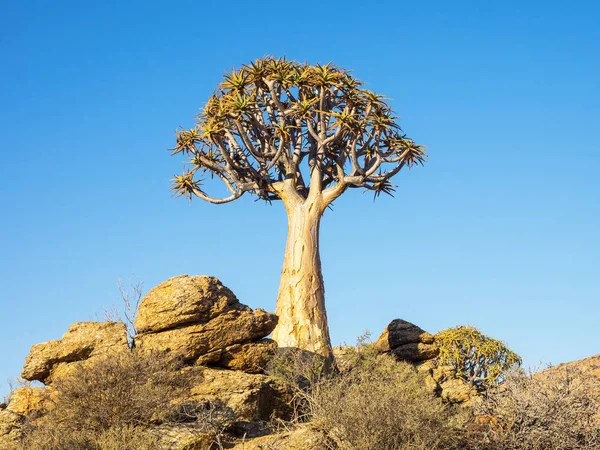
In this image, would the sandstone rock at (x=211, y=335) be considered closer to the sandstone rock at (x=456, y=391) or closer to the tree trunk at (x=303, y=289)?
the tree trunk at (x=303, y=289)

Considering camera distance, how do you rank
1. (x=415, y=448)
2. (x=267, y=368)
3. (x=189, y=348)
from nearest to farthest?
(x=415, y=448) → (x=189, y=348) → (x=267, y=368)

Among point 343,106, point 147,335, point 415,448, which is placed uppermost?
point 343,106

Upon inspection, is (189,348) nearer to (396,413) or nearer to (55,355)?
(55,355)

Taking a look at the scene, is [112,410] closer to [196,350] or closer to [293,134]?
[196,350]

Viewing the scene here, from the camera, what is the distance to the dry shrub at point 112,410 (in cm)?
1004

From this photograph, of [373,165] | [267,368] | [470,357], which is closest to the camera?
[267,368]

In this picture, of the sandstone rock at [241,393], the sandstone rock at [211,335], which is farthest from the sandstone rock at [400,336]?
the sandstone rock at [241,393]

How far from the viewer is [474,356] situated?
57.2 feet

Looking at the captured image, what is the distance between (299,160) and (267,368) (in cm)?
696

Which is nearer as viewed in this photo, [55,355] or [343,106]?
[55,355]

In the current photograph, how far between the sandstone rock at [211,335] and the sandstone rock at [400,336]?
5422 mm

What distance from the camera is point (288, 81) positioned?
18359mm

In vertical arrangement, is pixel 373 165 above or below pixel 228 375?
above

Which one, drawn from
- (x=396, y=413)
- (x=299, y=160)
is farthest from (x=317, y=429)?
(x=299, y=160)
